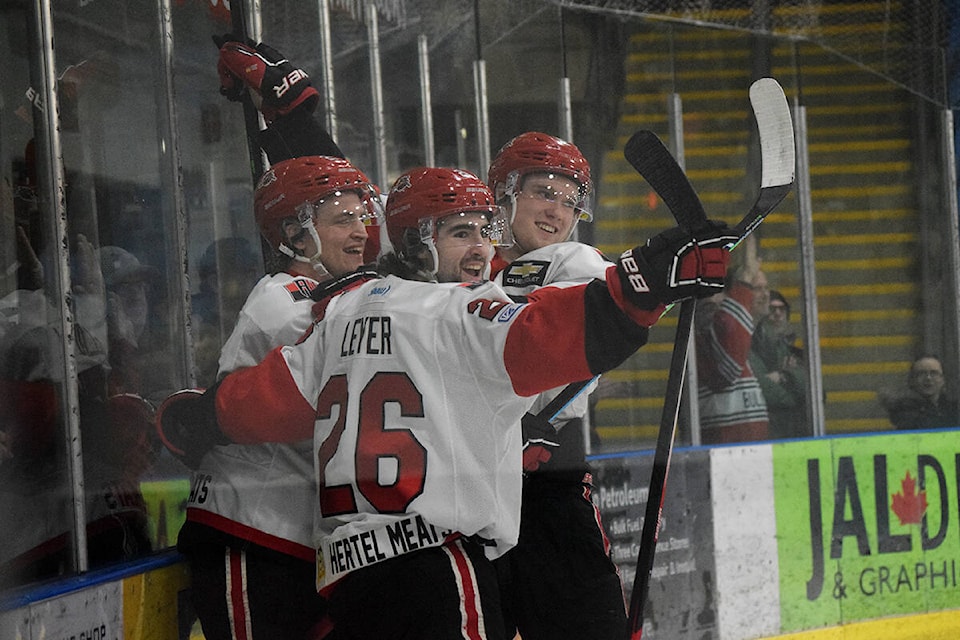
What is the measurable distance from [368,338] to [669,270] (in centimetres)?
42

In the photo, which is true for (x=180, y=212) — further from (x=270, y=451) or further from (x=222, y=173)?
(x=270, y=451)

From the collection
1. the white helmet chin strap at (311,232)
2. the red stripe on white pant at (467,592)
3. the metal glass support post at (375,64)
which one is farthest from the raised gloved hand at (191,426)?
the metal glass support post at (375,64)

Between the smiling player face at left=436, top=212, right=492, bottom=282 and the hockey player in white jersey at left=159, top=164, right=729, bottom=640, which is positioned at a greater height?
the smiling player face at left=436, top=212, right=492, bottom=282

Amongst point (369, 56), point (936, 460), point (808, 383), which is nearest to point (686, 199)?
point (369, 56)

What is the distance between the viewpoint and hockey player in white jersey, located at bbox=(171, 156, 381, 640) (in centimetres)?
194

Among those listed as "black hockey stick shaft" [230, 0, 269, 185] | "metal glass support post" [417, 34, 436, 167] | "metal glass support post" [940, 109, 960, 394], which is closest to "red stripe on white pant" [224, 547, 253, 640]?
"black hockey stick shaft" [230, 0, 269, 185]

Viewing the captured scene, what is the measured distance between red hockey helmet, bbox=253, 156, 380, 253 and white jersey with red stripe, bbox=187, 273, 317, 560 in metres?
0.09

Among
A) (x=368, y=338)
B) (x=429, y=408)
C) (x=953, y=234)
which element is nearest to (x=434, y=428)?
(x=429, y=408)

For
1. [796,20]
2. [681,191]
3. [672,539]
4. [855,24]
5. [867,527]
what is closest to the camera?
[681,191]

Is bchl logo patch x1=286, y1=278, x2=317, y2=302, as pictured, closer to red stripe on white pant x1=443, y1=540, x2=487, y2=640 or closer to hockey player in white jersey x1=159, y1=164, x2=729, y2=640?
hockey player in white jersey x1=159, y1=164, x2=729, y2=640

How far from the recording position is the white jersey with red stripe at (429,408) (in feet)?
5.22

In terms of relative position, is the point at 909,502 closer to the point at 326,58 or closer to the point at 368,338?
the point at 326,58

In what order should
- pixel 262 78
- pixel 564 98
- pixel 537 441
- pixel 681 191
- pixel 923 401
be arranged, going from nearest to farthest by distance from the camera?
pixel 681 191 < pixel 537 441 < pixel 262 78 < pixel 564 98 < pixel 923 401

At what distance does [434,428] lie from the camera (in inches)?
63.9
